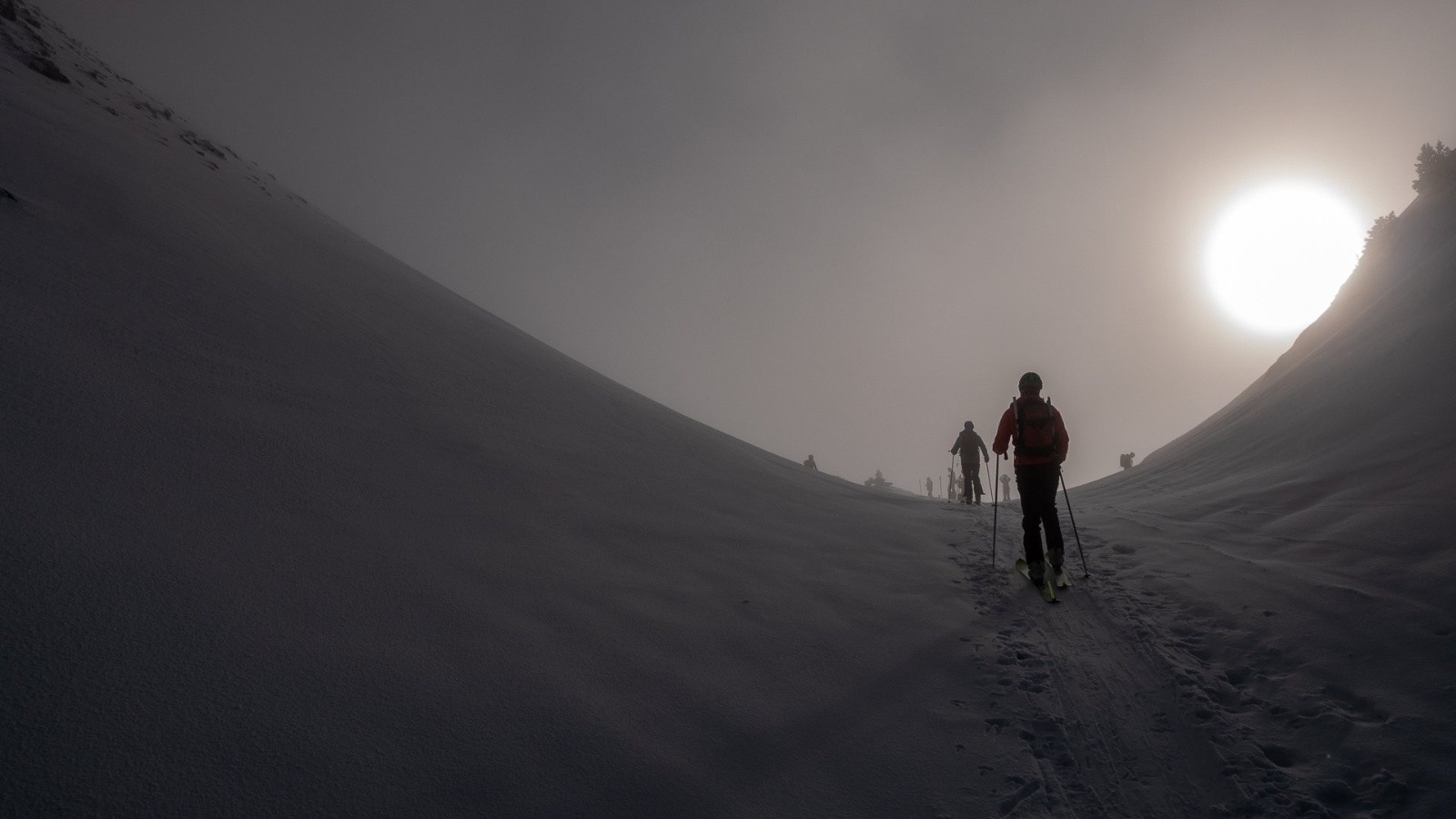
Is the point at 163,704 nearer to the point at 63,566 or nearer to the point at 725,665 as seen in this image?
the point at 63,566

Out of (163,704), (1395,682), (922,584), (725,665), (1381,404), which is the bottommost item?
(163,704)

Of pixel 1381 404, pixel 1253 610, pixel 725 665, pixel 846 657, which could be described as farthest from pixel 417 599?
pixel 1381 404

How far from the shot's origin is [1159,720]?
3.69 metres

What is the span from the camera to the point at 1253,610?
466cm

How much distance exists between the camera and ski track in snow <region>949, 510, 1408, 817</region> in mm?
3008

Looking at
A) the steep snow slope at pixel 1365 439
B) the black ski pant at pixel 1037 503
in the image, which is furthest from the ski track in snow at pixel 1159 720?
the steep snow slope at pixel 1365 439

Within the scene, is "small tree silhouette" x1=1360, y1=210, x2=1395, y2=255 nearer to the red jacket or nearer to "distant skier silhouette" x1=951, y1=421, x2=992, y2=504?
"distant skier silhouette" x1=951, y1=421, x2=992, y2=504

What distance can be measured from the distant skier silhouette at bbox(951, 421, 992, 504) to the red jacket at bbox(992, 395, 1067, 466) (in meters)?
7.53

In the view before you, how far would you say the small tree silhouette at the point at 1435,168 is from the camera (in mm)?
13211

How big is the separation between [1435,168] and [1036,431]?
15.8m

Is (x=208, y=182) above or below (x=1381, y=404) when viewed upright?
below

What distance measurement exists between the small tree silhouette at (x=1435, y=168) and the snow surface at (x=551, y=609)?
9107mm

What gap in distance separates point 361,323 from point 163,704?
7175 mm

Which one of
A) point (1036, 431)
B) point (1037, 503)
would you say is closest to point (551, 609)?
point (1037, 503)
